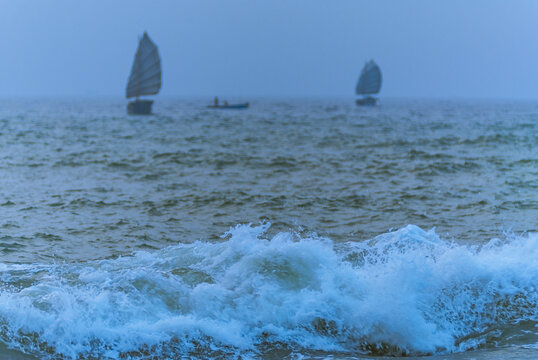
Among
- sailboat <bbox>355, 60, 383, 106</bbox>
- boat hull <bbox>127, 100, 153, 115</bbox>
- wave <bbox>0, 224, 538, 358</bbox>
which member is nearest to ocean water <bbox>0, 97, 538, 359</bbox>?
wave <bbox>0, 224, 538, 358</bbox>

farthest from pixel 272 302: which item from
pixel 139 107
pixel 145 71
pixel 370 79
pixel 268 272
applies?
pixel 370 79

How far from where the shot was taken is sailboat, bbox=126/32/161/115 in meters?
44.9

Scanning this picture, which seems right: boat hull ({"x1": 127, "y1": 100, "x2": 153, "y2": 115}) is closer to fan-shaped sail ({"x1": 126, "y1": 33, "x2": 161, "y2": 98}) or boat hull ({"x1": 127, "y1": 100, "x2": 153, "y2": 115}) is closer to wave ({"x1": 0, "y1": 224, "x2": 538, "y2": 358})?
fan-shaped sail ({"x1": 126, "y1": 33, "x2": 161, "y2": 98})

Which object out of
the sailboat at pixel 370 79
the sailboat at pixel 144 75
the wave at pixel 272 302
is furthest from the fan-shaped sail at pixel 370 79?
the wave at pixel 272 302

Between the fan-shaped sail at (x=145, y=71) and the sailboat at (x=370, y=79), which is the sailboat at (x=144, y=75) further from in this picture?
the sailboat at (x=370, y=79)

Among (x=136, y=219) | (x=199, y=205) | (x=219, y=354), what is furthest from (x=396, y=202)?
(x=219, y=354)

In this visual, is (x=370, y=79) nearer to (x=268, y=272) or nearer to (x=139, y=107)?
(x=139, y=107)

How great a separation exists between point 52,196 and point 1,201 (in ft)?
2.81

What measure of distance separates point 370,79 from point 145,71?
138 feet

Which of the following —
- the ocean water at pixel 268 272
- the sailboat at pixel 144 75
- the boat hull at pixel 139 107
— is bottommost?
the ocean water at pixel 268 272

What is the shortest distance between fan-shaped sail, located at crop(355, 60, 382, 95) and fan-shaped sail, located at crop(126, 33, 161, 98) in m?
40.7

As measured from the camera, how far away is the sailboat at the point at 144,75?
44.9m

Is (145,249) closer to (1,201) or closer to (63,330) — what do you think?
(63,330)

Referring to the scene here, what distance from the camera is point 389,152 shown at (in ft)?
56.3
